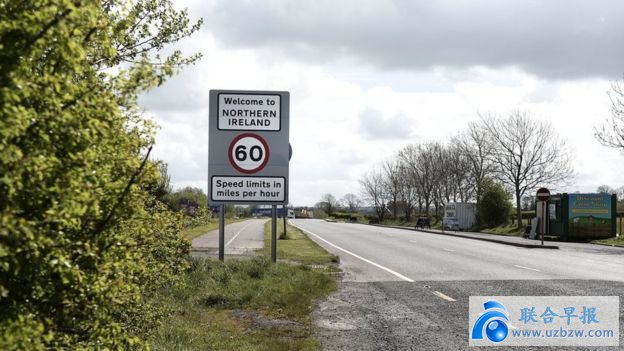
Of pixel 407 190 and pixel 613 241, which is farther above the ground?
pixel 407 190

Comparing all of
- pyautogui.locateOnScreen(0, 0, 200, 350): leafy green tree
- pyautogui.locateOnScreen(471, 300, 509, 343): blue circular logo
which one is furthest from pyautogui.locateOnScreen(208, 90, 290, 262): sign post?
pyautogui.locateOnScreen(0, 0, 200, 350): leafy green tree

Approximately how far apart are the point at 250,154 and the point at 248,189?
2.65ft

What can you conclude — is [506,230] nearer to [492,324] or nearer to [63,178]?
[492,324]

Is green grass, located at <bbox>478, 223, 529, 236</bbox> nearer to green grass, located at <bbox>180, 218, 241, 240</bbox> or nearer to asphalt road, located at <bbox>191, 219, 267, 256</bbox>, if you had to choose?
asphalt road, located at <bbox>191, 219, 267, 256</bbox>

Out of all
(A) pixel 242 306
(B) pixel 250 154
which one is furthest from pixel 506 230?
(A) pixel 242 306

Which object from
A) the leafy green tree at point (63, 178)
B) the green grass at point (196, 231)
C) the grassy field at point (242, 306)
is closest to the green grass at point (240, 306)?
the grassy field at point (242, 306)

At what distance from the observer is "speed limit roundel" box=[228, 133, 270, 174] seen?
47.6ft

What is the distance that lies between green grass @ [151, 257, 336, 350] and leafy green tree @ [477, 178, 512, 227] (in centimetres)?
4597

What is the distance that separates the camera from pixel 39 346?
256 cm

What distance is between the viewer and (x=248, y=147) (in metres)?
14.6

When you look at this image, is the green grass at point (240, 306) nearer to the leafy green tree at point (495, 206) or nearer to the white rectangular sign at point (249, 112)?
the white rectangular sign at point (249, 112)

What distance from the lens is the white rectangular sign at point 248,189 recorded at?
14414 millimetres

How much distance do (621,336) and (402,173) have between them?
8894 centimetres

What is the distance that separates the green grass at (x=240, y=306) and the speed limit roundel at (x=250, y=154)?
6.95ft
